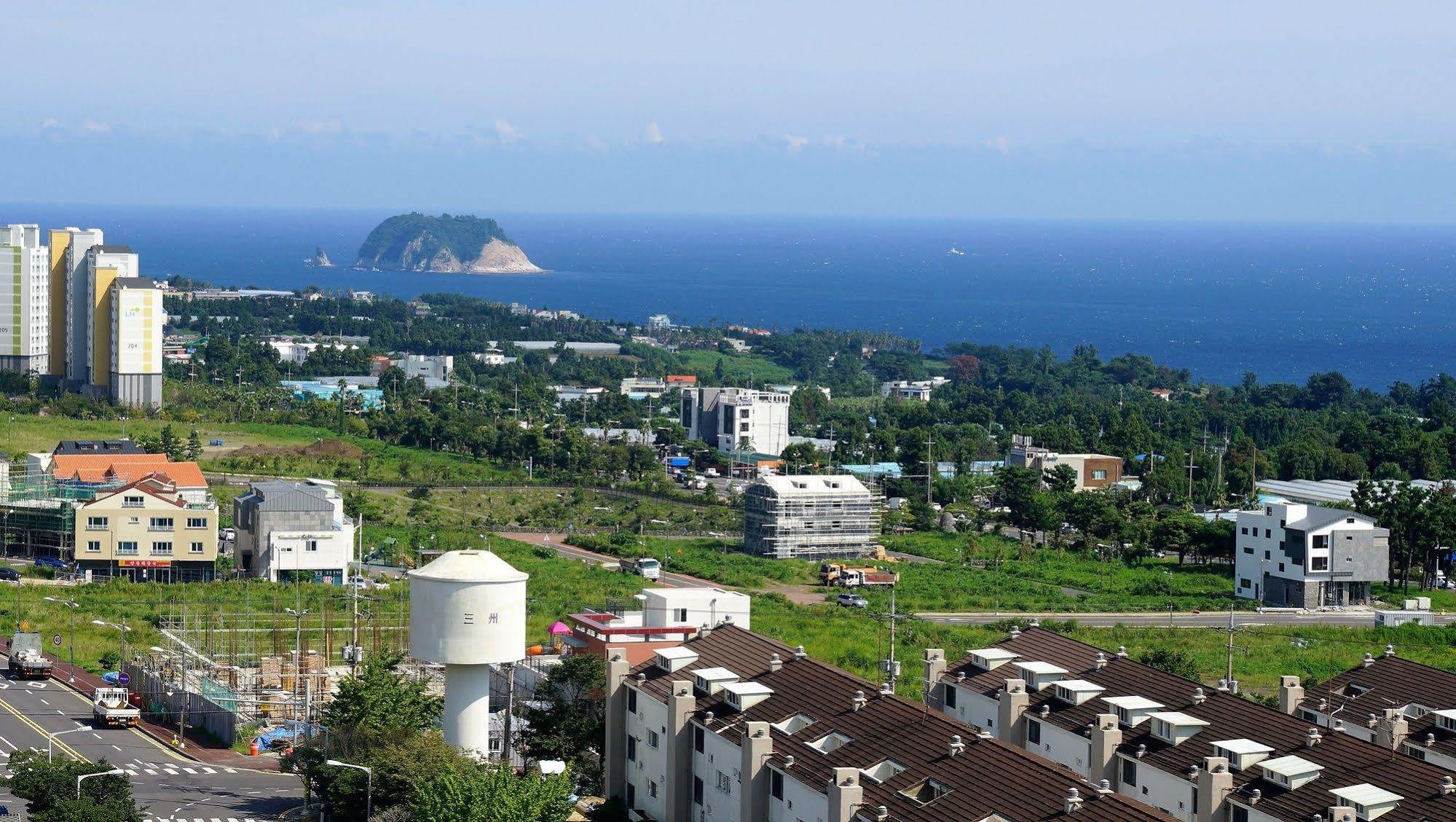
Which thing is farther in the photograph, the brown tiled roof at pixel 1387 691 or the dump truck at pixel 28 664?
the dump truck at pixel 28 664

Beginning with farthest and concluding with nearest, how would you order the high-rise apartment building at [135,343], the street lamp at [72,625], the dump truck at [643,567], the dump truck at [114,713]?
the high-rise apartment building at [135,343] < the dump truck at [643,567] < the street lamp at [72,625] < the dump truck at [114,713]

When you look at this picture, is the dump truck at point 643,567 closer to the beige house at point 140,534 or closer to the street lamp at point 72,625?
the beige house at point 140,534

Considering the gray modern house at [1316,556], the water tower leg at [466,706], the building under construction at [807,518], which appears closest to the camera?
the water tower leg at [466,706]

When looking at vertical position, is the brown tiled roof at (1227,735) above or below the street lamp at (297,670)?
above

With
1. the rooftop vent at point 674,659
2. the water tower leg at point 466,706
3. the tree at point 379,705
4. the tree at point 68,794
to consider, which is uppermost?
the rooftop vent at point 674,659

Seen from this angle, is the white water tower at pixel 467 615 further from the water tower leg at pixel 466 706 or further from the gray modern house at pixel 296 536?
the gray modern house at pixel 296 536

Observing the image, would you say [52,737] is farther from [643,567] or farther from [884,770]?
[643,567]

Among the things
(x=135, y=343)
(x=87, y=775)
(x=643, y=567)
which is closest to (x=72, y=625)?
(x=643, y=567)

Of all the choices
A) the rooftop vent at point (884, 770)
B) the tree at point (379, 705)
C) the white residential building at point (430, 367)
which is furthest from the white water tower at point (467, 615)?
the white residential building at point (430, 367)
